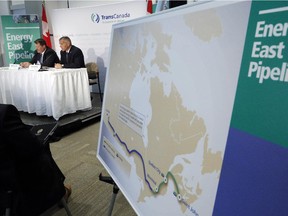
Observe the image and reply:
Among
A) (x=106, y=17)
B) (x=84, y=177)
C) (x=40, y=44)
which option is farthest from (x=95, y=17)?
(x=84, y=177)

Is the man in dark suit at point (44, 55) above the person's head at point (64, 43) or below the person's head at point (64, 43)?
below

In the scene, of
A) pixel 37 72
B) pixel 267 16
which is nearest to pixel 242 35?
pixel 267 16

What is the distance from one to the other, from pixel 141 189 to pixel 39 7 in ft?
20.0

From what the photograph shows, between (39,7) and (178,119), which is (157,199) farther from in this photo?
(39,7)

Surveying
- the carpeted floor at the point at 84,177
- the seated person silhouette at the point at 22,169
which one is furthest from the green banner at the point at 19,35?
the seated person silhouette at the point at 22,169

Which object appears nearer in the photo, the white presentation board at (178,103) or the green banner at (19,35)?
the white presentation board at (178,103)

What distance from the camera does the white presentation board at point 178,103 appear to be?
50 centimetres

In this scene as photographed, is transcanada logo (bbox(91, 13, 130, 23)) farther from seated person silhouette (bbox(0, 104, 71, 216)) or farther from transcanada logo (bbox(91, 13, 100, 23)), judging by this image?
seated person silhouette (bbox(0, 104, 71, 216))

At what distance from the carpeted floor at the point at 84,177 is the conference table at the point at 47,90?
442 millimetres

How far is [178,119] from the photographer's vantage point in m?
0.64

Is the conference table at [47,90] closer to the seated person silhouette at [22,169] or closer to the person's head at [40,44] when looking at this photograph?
the person's head at [40,44]

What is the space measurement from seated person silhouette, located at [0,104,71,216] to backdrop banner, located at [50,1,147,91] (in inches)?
149

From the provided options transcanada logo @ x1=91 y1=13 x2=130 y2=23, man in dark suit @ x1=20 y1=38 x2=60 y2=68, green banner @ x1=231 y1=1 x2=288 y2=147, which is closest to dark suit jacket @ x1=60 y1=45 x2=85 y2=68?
man in dark suit @ x1=20 y1=38 x2=60 y2=68

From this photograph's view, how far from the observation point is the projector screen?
0.45 meters
